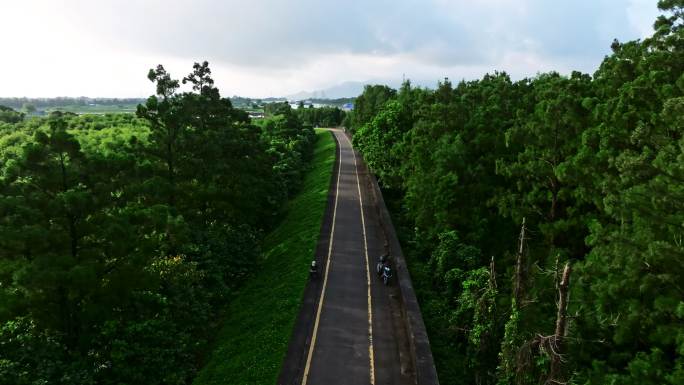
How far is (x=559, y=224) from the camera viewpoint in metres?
22.6

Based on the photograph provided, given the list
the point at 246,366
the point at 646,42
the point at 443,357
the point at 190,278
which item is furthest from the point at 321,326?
the point at 646,42

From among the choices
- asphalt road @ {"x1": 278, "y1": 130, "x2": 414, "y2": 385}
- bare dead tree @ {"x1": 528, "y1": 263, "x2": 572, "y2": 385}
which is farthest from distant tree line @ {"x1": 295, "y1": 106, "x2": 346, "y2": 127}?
bare dead tree @ {"x1": 528, "y1": 263, "x2": 572, "y2": 385}

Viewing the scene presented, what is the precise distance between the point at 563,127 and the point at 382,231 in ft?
51.6

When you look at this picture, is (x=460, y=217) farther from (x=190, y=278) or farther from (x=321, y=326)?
(x=190, y=278)

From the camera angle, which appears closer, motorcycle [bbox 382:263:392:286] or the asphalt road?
the asphalt road

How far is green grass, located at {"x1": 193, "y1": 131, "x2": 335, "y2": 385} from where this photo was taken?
18.4 m

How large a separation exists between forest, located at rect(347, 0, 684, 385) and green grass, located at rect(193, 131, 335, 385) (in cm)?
688

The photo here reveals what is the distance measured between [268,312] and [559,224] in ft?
49.5

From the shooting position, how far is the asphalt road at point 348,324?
17.3 metres

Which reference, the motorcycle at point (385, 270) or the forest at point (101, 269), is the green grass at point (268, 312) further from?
the motorcycle at point (385, 270)

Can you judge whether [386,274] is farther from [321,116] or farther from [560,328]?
[321,116]

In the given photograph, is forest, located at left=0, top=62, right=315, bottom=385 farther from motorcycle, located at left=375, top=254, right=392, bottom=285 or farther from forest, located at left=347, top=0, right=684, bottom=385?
forest, located at left=347, top=0, right=684, bottom=385

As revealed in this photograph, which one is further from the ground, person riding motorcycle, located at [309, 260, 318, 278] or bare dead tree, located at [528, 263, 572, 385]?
bare dead tree, located at [528, 263, 572, 385]

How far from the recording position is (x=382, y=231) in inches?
1389
